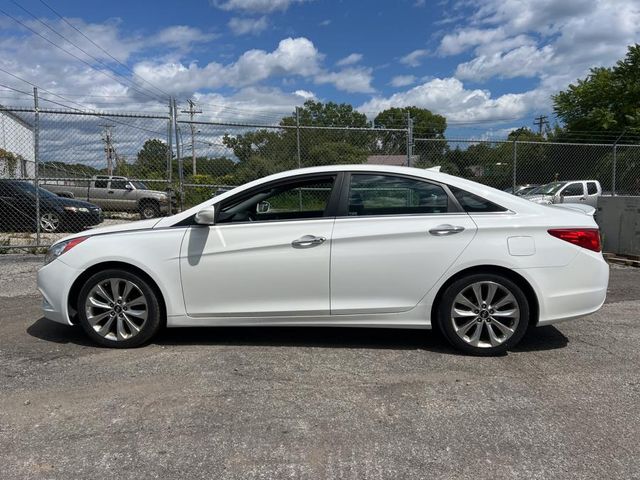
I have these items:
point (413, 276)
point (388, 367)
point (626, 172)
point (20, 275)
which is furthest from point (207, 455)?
point (626, 172)

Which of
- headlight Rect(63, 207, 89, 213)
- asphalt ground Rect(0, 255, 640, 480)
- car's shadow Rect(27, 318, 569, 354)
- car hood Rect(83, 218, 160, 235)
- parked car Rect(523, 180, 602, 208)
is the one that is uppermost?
parked car Rect(523, 180, 602, 208)

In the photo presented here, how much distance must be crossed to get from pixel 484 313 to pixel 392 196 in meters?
1.23

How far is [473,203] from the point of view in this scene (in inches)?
180

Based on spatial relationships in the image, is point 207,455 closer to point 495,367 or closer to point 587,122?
point 495,367

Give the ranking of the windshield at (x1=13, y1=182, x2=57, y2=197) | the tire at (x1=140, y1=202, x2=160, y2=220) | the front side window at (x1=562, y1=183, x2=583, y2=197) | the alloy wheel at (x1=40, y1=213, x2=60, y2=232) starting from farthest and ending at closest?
1. the front side window at (x1=562, y1=183, x2=583, y2=197)
2. the tire at (x1=140, y1=202, x2=160, y2=220)
3. the alloy wheel at (x1=40, y1=213, x2=60, y2=232)
4. the windshield at (x1=13, y1=182, x2=57, y2=197)

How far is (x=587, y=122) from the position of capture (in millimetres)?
29328

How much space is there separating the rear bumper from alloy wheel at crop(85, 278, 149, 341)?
125 inches


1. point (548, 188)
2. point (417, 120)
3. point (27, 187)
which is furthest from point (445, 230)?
point (417, 120)

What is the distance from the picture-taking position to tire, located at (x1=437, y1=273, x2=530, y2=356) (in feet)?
14.5

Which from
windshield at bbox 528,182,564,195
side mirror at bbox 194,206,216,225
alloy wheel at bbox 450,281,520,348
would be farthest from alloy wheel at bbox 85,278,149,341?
windshield at bbox 528,182,564,195

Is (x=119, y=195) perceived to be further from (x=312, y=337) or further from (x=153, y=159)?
(x=312, y=337)

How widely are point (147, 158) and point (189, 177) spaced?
80 centimetres

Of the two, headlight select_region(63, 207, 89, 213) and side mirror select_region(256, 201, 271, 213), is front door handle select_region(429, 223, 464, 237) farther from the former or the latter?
headlight select_region(63, 207, 89, 213)

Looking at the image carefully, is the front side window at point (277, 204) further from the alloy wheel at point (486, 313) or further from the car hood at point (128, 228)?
the alloy wheel at point (486, 313)
